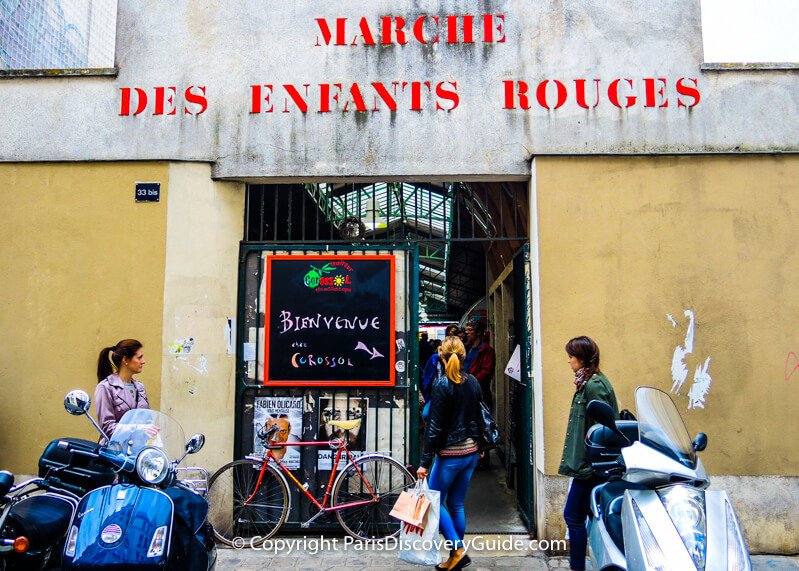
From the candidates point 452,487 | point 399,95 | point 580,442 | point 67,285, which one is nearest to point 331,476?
point 452,487

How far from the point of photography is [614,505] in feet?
11.6

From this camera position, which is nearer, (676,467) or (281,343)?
(676,467)

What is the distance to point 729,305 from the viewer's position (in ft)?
18.5

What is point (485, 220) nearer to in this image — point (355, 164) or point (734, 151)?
point (355, 164)

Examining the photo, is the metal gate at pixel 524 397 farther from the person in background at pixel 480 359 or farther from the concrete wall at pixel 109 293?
the concrete wall at pixel 109 293

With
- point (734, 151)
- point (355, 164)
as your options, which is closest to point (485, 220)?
point (355, 164)

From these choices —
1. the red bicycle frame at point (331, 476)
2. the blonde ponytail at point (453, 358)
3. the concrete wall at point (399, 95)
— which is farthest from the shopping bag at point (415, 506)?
the concrete wall at point (399, 95)

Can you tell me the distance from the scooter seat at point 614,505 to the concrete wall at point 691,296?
179 centimetres

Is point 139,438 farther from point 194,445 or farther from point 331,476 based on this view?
point 331,476

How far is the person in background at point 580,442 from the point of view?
424cm

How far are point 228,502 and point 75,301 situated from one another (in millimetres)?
2363

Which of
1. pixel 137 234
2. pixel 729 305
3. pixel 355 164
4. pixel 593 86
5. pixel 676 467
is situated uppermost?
pixel 593 86

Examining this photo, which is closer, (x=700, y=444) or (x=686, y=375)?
(x=700, y=444)

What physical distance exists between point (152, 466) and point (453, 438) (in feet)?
7.28
